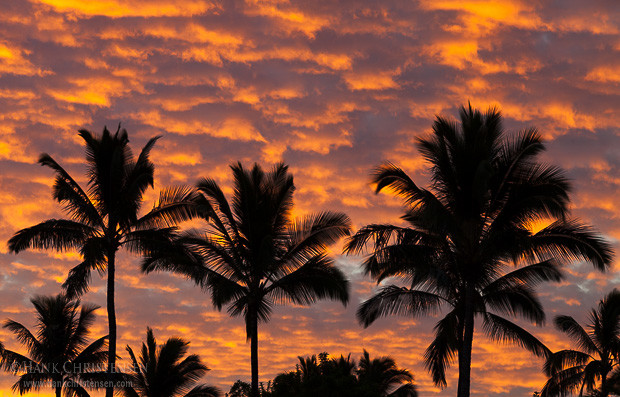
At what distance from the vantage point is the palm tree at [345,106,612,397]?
2389cm

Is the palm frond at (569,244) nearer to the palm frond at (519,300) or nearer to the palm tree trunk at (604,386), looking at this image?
the palm frond at (519,300)

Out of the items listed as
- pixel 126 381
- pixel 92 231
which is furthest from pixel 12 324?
pixel 92 231

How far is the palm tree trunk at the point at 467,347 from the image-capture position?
23.8m

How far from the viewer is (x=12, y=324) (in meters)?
42.6

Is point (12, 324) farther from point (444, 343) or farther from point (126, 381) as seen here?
point (444, 343)

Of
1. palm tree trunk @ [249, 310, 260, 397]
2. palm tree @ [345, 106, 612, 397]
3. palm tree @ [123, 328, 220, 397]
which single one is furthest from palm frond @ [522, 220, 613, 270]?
palm tree @ [123, 328, 220, 397]

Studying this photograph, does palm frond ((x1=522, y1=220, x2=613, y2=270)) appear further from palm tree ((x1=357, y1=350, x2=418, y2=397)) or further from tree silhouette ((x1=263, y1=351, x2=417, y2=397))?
palm tree ((x1=357, y1=350, x2=418, y2=397))

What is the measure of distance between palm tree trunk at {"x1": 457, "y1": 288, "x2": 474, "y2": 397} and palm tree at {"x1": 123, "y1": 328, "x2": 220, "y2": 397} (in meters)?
21.5

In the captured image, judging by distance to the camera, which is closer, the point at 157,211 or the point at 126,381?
the point at 157,211

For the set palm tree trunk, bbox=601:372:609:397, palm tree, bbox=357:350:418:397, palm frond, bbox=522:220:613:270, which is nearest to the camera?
palm frond, bbox=522:220:613:270

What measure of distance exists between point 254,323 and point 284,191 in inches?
198

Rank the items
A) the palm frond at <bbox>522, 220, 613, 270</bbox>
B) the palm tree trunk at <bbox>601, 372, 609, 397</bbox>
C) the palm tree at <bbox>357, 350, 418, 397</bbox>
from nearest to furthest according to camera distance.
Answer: the palm frond at <bbox>522, 220, 613, 270</bbox> < the palm tree trunk at <bbox>601, 372, 609, 397</bbox> < the palm tree at <bbox>357, 350, 418, 397</bbox>

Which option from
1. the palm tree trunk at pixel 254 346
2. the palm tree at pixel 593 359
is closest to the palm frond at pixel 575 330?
the palm tree at pixel 593 359

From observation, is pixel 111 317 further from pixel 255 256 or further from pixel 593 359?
pixel 593 359
